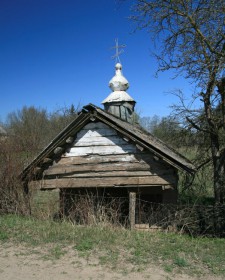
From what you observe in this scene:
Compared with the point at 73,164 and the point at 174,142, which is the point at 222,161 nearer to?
the point at 174,142

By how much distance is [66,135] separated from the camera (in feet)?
34.6

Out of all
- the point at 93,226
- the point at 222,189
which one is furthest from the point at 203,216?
the point at 93,226

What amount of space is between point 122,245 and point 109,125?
12.8 feet

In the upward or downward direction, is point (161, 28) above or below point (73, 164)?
above

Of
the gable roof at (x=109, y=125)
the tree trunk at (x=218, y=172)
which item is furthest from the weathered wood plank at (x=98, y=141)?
the tree trunk at (x=218, y=172)

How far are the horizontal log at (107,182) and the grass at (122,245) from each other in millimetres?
1437

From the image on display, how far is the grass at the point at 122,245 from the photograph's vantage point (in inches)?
258

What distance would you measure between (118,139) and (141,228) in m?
2.97

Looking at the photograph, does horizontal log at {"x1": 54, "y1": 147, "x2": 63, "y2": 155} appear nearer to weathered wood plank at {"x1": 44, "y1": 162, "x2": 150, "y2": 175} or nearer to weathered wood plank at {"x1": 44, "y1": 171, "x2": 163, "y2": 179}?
weathered wood plank at {"x1": 44, "y1": 162, "x2": 150, "y2": 175}

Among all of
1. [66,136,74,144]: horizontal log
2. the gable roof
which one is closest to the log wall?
[66,136,74,144]: horizontal log

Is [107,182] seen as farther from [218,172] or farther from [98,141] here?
[218,172]

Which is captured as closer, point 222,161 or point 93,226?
point 93,226

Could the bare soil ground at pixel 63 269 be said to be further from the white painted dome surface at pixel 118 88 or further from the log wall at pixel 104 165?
the white painted dome surface at pixel 118 88

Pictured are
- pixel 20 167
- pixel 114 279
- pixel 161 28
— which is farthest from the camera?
pixel 20 167
